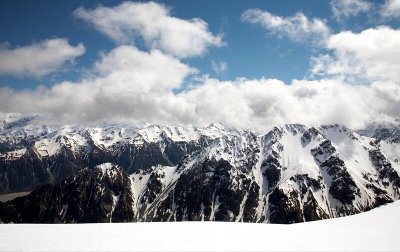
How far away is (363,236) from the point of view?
28.7 metres

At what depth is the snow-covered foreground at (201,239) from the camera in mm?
22969

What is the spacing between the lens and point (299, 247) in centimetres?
2350

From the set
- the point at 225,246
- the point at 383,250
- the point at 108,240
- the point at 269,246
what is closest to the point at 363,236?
the point at 383,250

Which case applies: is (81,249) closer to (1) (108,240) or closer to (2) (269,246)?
(1) (108,240)

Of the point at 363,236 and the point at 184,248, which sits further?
the point at 363,236

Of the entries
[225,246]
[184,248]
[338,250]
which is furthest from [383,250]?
[184,248]

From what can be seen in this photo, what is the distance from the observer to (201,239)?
2530 cm

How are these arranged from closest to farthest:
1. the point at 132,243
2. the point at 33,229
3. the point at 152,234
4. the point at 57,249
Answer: the point at 57,249, the point at 132,243, the point at 152,234, the point at 33,229

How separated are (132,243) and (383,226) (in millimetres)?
25169

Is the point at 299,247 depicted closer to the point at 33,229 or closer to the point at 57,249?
the point at 57,249

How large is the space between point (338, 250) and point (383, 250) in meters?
3.22

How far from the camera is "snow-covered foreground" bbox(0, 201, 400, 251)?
75.4 ft

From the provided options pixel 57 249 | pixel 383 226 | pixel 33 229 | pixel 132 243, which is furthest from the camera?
pixel 383 226

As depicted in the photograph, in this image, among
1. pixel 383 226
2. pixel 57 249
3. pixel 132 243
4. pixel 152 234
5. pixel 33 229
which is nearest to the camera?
pixel 57 249
